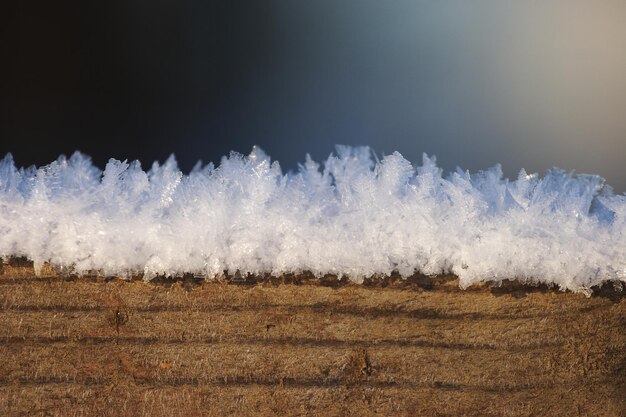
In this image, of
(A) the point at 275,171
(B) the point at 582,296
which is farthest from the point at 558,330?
(A) the point at 275,171

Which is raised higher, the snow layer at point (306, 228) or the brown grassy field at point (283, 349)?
the snow layer at point (306, 228)

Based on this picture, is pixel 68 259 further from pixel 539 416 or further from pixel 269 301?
pixel 539 416

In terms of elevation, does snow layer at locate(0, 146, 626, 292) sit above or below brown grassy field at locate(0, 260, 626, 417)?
above
